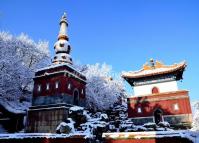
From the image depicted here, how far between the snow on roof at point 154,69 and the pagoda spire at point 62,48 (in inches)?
296

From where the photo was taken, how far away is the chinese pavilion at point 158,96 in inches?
898

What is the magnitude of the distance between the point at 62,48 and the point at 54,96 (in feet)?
22.6

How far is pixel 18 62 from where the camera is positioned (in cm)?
3005

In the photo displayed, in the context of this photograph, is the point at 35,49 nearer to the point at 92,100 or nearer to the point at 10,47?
the point at 10,47

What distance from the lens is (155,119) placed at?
952 inches

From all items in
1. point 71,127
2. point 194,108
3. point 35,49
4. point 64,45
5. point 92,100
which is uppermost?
point 35,49

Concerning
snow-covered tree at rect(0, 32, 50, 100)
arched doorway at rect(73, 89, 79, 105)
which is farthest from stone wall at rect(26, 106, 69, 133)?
snow-covered tree at rect(0, 32, 50, 100)

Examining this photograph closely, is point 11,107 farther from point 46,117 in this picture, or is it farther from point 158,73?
point 158,73

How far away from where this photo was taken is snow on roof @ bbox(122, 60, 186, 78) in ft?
80.9

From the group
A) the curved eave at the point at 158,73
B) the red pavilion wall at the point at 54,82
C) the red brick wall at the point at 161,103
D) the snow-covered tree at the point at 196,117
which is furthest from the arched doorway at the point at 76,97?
the snow-covered tree at the point at 196,117

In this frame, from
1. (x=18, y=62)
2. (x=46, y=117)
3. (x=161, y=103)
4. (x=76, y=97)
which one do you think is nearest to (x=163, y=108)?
(x=161, y=103)

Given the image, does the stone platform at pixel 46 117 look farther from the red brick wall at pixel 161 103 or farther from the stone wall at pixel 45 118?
the red brick wall at pixel 161 103

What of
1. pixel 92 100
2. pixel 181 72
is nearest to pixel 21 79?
pixel 92 100

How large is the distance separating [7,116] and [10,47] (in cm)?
1114
